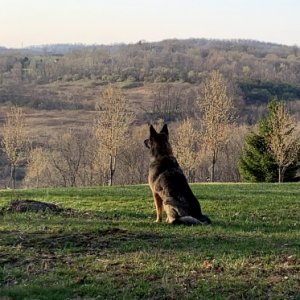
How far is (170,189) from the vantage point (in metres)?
13.1

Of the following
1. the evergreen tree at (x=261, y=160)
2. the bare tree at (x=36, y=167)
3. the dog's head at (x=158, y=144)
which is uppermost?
the dog's head at (x=158, y=144)

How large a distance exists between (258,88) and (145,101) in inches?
1396

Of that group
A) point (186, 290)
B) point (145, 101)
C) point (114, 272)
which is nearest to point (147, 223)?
point (114, 272)

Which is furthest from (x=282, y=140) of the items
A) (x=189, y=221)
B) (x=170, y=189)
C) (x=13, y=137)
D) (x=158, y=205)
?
(x=189, y=221)

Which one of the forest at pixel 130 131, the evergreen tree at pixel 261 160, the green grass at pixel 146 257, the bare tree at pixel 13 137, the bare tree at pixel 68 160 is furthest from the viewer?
the bare tree at pixel 68 160

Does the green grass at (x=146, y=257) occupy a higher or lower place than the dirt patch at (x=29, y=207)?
higher

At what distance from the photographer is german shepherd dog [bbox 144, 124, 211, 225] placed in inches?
508

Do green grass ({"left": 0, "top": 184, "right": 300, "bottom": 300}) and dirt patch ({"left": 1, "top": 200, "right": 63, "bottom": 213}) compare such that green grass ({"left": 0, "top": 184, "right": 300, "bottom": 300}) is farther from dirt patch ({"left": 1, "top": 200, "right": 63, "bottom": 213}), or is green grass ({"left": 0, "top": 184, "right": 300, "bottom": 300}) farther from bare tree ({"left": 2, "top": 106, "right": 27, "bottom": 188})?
bare tree ({"left": 2, "top": 106, "right": 27, "bottom": 188})

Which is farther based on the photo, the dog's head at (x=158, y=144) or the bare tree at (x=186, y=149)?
the bare tree at (x=186, y=149)

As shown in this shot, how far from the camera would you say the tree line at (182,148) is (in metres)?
54.1

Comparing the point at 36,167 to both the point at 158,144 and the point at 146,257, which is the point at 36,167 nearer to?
the point at 158,144

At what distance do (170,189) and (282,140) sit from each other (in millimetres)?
41090

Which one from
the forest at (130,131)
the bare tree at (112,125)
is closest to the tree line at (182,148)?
the bare tree at (112,125)

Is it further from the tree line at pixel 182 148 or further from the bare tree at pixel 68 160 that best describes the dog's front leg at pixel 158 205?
the bare tree at pixel 68 160
